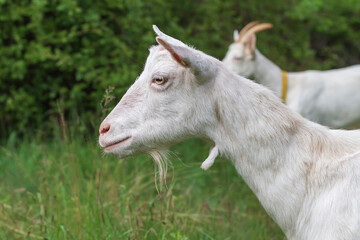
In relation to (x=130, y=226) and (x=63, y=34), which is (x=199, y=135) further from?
(x=63, y=34)

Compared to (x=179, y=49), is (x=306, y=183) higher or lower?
lower

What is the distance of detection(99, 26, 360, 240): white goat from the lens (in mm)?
2203

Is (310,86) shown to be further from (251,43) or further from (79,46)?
Result: (79,46)

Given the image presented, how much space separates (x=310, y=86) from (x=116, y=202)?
3.48 metres

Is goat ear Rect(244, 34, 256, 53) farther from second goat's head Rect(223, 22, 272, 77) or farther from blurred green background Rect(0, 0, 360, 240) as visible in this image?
blurred green background Rect(0, 0, 360, 240)

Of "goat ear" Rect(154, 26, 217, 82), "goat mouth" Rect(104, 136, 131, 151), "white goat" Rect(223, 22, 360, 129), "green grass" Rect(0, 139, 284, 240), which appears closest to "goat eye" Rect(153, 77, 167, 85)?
"goat ear" Rect(154, 26, 217, 82)

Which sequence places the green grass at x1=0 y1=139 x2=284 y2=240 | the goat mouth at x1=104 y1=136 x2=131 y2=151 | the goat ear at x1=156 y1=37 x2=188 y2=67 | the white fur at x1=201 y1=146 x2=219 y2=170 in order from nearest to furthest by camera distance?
the goat ear at x1=156 y1=37 x2=188 y2=67
the white fur at x1=201 y1=146 x2=219 y2=170
the goat mouth at x1=104 y1=136 x2=131 y2=151
the green grass at x1=0 y1=139 x2=284 y2=240

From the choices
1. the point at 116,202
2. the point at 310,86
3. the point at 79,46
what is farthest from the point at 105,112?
the point at 310,86

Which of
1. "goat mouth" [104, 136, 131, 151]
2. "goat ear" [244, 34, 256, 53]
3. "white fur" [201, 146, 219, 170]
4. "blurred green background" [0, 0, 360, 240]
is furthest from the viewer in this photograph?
"goat ear" [244, 34, 256, 53]

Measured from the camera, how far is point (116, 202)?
3527mm

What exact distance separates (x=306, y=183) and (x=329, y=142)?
0.77 ft

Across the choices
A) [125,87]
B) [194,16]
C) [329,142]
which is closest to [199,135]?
[329,142]

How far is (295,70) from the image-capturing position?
26.9 feet

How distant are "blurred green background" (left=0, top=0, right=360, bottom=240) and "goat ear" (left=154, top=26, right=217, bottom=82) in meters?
0.67
